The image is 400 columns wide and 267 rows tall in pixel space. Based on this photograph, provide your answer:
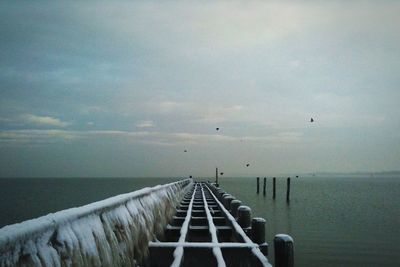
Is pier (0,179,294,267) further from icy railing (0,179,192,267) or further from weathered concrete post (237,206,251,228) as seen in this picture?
weathered concrete post (237,206,251,228)

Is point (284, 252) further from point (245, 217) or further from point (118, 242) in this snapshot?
point (245, 217)

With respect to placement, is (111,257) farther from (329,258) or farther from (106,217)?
(329,258)

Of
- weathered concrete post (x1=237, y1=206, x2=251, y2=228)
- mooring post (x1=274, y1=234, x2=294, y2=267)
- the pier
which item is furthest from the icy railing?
weathered concrete post (x1=237, y1=206, x2=251, y2=228)

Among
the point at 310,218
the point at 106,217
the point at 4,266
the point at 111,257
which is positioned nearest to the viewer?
the point at 4,266

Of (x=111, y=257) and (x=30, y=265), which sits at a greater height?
(x=30, y=265)

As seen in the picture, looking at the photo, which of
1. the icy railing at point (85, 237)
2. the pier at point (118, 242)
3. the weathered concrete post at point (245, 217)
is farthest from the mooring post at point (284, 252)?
the weathered concrete post at point (245, 217)

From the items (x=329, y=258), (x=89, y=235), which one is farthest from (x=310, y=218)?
(x=89, y=235)

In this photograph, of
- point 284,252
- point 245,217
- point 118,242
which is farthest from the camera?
point 245,217

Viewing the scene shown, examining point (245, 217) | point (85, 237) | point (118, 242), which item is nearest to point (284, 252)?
point (118, 242)
